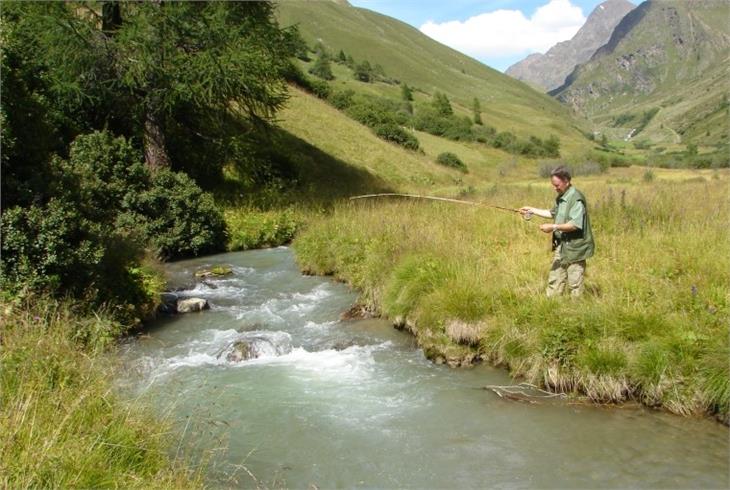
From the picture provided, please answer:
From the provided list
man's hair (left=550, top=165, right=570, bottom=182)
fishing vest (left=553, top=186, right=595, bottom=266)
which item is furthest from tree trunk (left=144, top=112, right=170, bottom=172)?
fishing vest (left=553, top=186, right=595, bottom=266)

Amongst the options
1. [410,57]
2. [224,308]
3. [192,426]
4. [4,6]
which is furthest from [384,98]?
[410,57]

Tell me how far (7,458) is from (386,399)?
4.54 meters

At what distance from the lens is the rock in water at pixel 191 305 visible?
11719 mm

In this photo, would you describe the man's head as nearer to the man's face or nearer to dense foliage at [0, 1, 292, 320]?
the man's face

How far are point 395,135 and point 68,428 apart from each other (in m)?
48.6

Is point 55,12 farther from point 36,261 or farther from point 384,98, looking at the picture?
point 384,98

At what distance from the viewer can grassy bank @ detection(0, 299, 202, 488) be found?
13.0 ft

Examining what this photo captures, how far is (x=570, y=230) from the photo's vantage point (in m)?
8.20

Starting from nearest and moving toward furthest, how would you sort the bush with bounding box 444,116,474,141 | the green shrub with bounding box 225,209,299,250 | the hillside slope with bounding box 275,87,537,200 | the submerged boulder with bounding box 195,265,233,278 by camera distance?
1. the submerged boulder with bounding box 195,265,233,278
2. the green shrub with bounding box 225,209,299,250
3. the hillside slope with bounding box 275,87,537,200
4. the bush with bounding box 444,116,474,141

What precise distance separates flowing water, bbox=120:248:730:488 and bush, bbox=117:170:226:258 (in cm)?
753

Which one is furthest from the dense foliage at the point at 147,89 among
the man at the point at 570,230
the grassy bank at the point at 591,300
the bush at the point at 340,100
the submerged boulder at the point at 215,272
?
the bush at the point at 340,100

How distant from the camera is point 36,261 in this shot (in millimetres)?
8828

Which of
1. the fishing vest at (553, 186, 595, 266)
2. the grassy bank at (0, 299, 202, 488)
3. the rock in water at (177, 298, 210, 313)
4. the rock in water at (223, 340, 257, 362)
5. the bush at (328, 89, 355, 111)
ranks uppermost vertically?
the bush at (328, 89, 355, 111)

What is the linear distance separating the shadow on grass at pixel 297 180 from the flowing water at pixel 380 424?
13383mm
